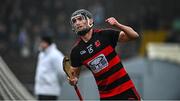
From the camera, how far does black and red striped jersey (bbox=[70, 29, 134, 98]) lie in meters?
6.65

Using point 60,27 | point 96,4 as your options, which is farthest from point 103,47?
point 96,4

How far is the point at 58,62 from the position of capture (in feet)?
33.9

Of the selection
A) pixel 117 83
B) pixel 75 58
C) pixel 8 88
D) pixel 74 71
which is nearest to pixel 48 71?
pixel 8 88

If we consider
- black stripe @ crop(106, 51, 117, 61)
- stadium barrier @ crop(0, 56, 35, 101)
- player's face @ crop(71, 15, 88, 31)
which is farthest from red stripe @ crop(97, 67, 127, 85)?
stadium barrier @ crop(0, 56, 35, 101)

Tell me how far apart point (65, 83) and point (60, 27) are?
643 centimetres

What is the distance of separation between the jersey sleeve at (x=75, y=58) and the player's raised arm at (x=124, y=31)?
44 cm

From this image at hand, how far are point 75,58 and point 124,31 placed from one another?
0.57 metres

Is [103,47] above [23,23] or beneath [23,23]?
above

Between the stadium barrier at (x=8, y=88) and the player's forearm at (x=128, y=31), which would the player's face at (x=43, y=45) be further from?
the player's forearm at (x=128, y=31)

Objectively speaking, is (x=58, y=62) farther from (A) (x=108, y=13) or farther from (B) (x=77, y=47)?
(A) (x=108, y=13)

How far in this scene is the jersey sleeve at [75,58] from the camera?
22.3 feet

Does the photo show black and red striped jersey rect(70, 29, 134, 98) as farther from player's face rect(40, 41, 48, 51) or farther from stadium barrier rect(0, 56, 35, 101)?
player's face rect(40, 41, 48, 51)

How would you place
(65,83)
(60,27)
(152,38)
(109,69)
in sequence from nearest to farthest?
(109,69) → (65,83) → (60,27) → (152,38)

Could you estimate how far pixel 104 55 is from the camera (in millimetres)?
6672
